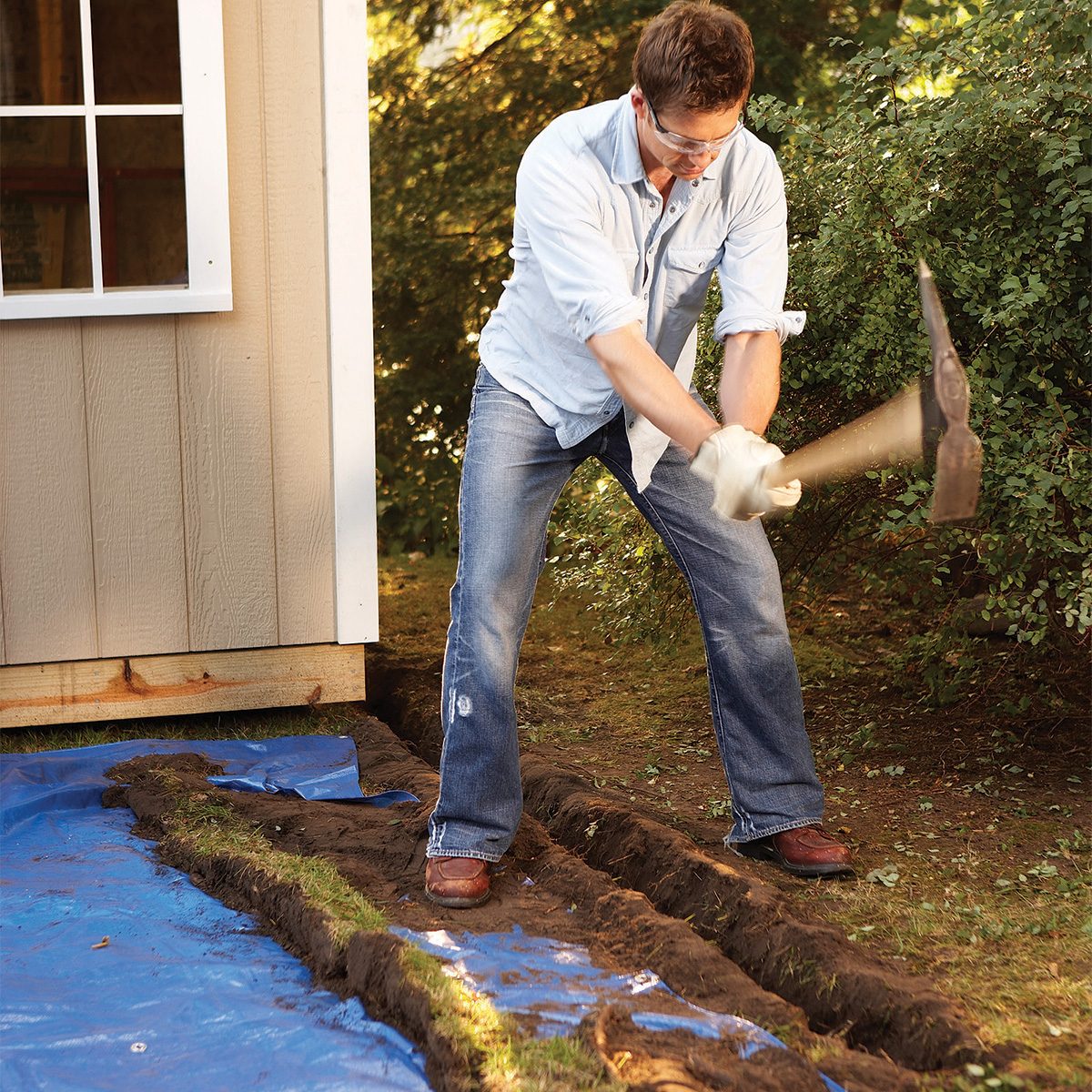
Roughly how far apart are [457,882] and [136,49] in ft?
17.2

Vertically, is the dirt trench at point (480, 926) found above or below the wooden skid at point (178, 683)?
below

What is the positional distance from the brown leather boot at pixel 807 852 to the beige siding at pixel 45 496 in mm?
2215

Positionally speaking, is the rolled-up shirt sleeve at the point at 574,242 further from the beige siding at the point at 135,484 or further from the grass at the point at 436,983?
the beige siding at the point at 135,484

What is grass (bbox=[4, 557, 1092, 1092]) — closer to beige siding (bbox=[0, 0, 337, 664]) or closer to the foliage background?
the foliage background

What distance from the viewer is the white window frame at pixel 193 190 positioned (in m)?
3.80

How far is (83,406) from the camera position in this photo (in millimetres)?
3916

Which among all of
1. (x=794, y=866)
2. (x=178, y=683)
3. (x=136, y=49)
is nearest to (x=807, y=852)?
(x=794, y=866)

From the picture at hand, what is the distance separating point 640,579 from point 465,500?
4.66 feet

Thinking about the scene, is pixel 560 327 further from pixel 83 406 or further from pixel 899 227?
pixel 83 406

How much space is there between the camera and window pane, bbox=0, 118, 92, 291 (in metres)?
6.26

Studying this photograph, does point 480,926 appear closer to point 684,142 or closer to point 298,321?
point 684,142

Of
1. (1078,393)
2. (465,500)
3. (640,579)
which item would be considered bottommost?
(640,579)

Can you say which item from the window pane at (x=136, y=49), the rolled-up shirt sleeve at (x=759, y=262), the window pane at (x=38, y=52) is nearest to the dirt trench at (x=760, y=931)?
the rolled-up shirt sleeve at (x=759, y=262)

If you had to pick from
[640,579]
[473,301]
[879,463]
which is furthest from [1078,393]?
[473,301]
